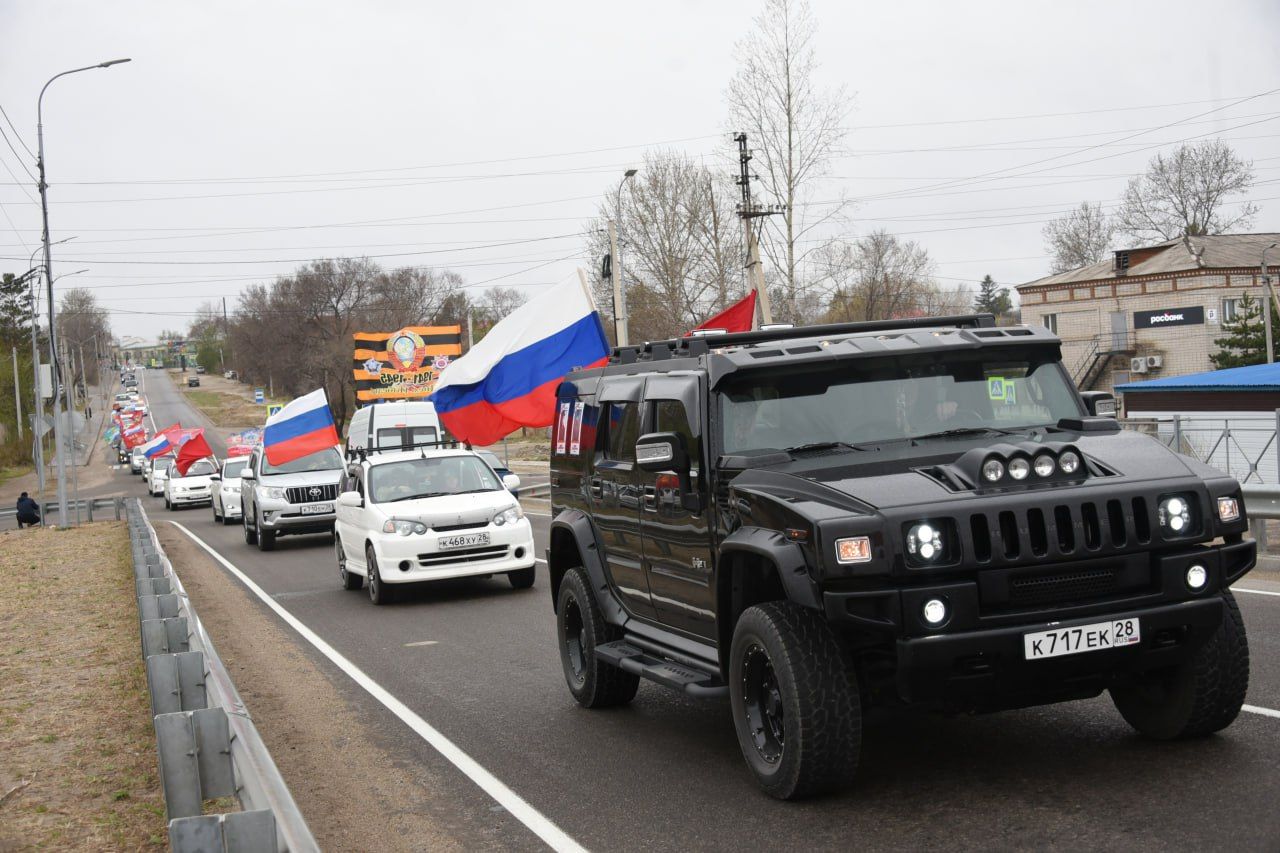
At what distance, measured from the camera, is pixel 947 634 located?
512 cm

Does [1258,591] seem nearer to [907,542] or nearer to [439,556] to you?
[907,542]

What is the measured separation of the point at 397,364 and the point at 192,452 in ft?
24.8

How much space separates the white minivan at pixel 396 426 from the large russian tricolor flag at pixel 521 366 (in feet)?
55.3

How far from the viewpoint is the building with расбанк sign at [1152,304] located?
63875mm

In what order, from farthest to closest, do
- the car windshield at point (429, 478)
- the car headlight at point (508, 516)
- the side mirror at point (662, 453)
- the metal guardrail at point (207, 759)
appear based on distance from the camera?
the car windshield at point (429, 478) < the car headlight at point (508, 516) < the side mirror at point (662, 453) < the metal guardrail at point (207, 759)

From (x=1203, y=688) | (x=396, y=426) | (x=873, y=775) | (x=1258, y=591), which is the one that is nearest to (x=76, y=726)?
(x=873, y=775)

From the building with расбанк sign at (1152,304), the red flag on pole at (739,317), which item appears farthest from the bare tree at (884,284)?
the red flag on pole at (739,317)

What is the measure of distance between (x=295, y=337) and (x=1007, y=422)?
101148 mm

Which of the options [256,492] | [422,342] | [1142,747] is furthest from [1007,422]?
[422,342]

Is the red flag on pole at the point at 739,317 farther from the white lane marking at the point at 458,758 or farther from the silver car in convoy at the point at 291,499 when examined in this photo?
the silver car in convoy at the point at 291,499

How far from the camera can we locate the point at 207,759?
5.55 metres

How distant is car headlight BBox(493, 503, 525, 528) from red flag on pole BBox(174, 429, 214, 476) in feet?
100

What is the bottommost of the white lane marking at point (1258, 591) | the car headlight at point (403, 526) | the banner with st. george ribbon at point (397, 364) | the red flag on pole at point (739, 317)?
the white lane marking at point (1258, 591)

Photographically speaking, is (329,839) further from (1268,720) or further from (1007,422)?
(1268,720)
